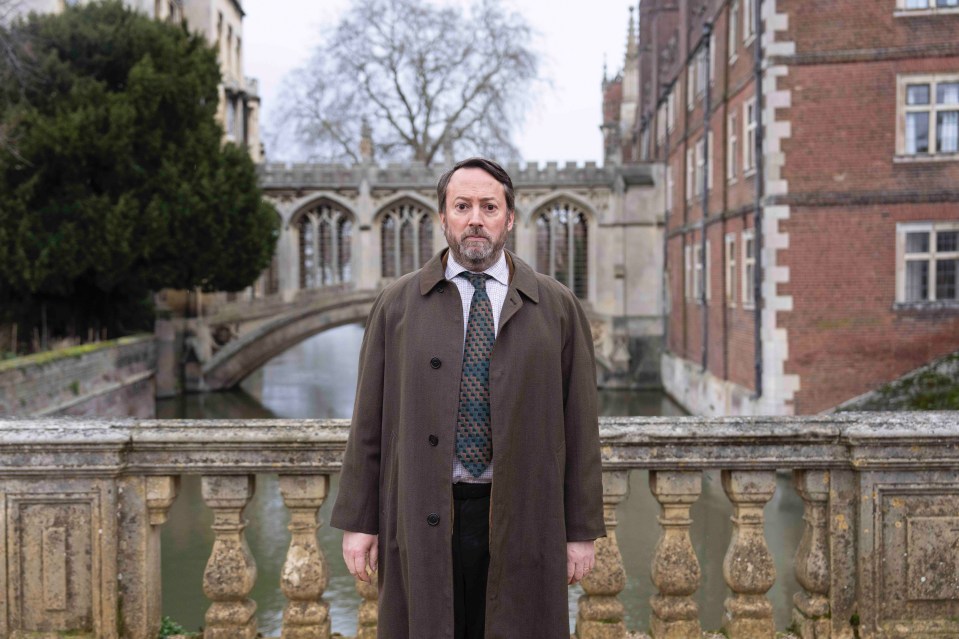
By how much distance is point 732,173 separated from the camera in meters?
16.1

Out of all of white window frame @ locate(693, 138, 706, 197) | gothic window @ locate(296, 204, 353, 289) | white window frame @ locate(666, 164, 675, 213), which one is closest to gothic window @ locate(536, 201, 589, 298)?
white window frame @ locate(666, 164, 675, 213)

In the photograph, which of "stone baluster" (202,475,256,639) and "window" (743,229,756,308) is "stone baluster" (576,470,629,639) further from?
"window" (743,229,756,308)

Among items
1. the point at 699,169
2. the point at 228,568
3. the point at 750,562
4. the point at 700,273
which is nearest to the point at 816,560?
the point at 750,562

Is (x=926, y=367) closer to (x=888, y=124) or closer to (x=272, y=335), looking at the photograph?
(x=888, y=124)

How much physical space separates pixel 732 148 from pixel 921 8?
4068 millimetres

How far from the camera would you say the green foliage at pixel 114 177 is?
638 inches

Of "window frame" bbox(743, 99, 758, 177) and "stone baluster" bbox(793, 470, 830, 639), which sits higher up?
"window frame" bbox(743, 99, 758, 177)

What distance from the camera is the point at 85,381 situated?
15.1 meters

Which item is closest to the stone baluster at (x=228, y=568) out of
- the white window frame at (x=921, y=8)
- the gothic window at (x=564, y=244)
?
the white window frame at (x=921, y=8)

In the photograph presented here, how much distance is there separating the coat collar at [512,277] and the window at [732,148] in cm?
1418

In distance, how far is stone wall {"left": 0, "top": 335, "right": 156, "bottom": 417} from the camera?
1222 cm

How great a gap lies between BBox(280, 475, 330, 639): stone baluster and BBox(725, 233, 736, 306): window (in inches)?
550

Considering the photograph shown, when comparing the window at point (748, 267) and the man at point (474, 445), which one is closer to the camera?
the man at point (474, 445)

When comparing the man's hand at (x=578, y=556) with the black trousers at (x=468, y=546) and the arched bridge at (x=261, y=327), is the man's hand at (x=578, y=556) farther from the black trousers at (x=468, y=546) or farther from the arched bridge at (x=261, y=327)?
the arched bridge at (x=261, y=327)
